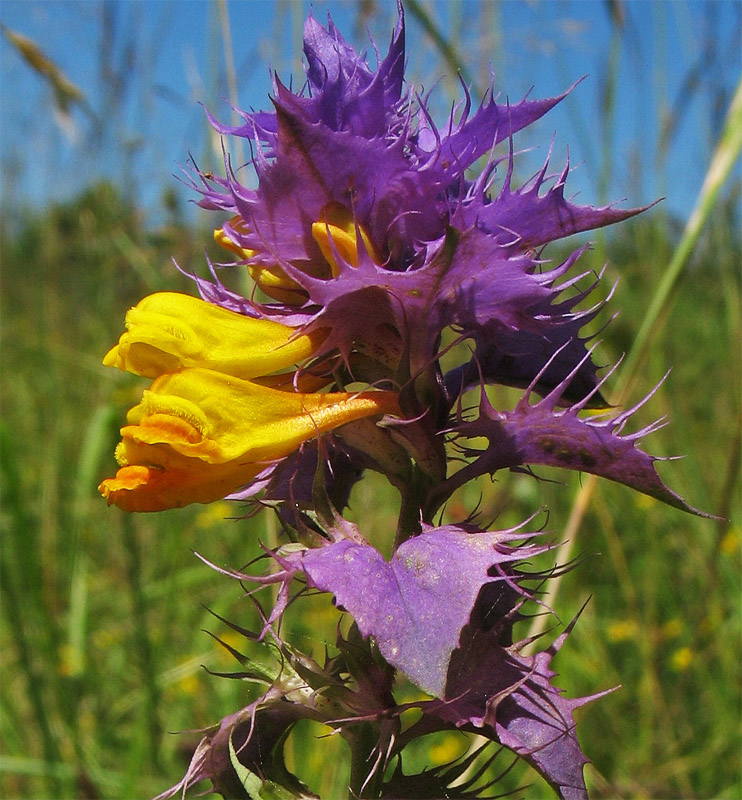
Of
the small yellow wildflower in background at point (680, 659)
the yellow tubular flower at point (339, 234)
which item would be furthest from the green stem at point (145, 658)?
the small yellow wildflower in background at point (680, 659)

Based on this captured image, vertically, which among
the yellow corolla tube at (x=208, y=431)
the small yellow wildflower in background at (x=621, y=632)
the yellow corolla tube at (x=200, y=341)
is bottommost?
the small yellow wildflower in background at (x=621, y=632)

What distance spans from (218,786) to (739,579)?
2.49m

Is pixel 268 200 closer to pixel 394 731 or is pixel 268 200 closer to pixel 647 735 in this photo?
pixel 394 731

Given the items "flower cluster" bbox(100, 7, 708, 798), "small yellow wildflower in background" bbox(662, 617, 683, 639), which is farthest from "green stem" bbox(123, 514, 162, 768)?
"small yellow wildflower in background" bbox(662, 617, 683, 639)

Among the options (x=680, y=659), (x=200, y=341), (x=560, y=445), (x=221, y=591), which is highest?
(x=200, y=341)

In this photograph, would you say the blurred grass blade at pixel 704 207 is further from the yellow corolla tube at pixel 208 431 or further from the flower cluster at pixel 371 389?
the yellow corolla tube at pixel 208 431

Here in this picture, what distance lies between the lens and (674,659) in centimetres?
299

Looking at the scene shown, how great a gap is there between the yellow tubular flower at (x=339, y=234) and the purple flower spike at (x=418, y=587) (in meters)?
0.37

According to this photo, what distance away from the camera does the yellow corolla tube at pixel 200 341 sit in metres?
1.07

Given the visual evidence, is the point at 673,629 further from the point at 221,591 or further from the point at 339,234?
the point at 339,234

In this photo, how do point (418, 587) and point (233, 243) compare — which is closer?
point (418, 587)

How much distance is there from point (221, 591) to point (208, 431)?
7.75ft

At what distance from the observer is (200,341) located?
1078 millimetres

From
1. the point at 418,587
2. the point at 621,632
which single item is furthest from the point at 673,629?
the point at 418,587
